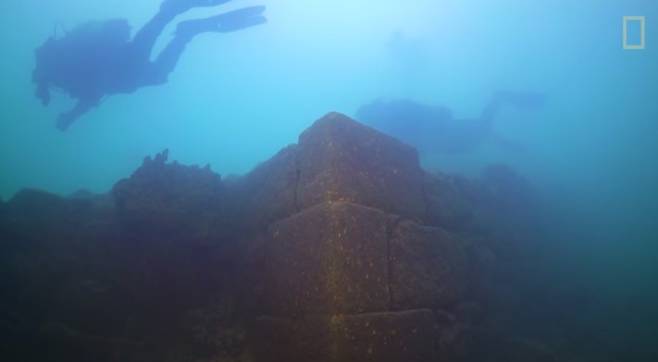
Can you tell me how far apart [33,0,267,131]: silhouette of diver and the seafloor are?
6373 mm

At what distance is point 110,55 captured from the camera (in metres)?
12.8

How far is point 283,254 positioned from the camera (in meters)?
4.98

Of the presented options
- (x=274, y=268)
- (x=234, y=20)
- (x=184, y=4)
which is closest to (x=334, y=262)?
(x=274, y=268)

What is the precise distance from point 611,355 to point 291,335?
7.71m

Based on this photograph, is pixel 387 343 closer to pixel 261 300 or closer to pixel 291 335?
pixel 291 335

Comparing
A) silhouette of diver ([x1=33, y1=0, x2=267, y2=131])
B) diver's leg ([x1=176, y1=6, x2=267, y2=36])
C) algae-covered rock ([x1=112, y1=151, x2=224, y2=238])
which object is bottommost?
algae-covered rock ([x1=112, y1=151, x2=224, y2=238])

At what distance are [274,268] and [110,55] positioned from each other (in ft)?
37.4

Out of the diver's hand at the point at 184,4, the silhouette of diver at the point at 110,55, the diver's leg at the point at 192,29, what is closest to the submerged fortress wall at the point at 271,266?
the silhouette of diver at the point at 110,55

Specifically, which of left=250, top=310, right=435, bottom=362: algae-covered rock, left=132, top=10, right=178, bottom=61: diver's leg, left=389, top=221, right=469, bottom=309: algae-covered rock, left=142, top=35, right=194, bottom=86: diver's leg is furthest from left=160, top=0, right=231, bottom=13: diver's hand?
left=250, top=310, right=435, bottom=362: algae-covered rock

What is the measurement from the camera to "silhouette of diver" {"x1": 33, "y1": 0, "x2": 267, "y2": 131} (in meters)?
12.7

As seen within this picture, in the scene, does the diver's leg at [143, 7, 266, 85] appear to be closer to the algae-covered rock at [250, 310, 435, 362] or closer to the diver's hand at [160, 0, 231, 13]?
the diver's hand at [160, 0, 231, 13]

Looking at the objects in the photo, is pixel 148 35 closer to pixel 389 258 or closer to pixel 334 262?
pixel 334 262

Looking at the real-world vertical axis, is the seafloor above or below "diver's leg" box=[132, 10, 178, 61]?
below

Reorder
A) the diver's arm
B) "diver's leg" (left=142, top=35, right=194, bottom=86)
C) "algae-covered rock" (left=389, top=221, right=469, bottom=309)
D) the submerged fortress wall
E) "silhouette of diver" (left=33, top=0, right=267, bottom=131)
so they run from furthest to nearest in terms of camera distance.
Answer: the diver's arm → "diver's leg" (left=142, top=35, right=194, bottom=86) → "silhouette of diver" (left=33, top=0, right=267, bottom=131) → "algae-covered rock" (left=389, top=221, right=469, bottom=309) → the submerged fortress wall
